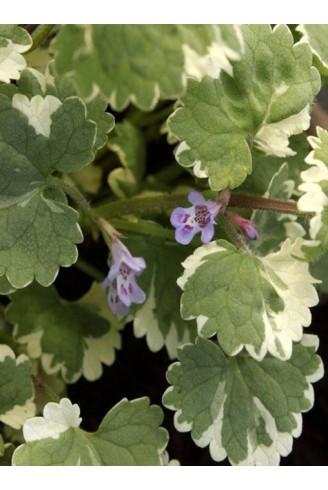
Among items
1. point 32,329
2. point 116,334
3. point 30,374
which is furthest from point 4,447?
point 116,334

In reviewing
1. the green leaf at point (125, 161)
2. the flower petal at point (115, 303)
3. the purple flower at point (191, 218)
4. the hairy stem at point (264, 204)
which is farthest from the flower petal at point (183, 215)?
the green leaf at point (125, 161)

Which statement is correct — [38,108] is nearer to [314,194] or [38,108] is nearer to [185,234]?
[185,234]

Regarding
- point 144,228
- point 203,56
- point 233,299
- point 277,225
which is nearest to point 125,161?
point 144,228

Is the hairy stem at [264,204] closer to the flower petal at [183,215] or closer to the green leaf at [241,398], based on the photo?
the flower petal at [183,215]

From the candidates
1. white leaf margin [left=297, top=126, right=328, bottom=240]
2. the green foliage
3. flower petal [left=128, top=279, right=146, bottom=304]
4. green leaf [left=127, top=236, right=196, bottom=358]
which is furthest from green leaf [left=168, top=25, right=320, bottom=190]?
green leaf [left=127, top=236, right=196, bottom=358]

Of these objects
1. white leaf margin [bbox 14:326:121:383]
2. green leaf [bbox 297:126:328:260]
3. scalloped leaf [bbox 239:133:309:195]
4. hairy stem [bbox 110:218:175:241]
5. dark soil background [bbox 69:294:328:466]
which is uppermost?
green leaf [bbox 297:126:328:260]

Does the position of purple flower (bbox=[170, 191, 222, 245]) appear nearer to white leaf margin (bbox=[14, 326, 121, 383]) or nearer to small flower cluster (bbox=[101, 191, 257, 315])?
small flower cluster (bbox=[101, 191, 257, 315])
